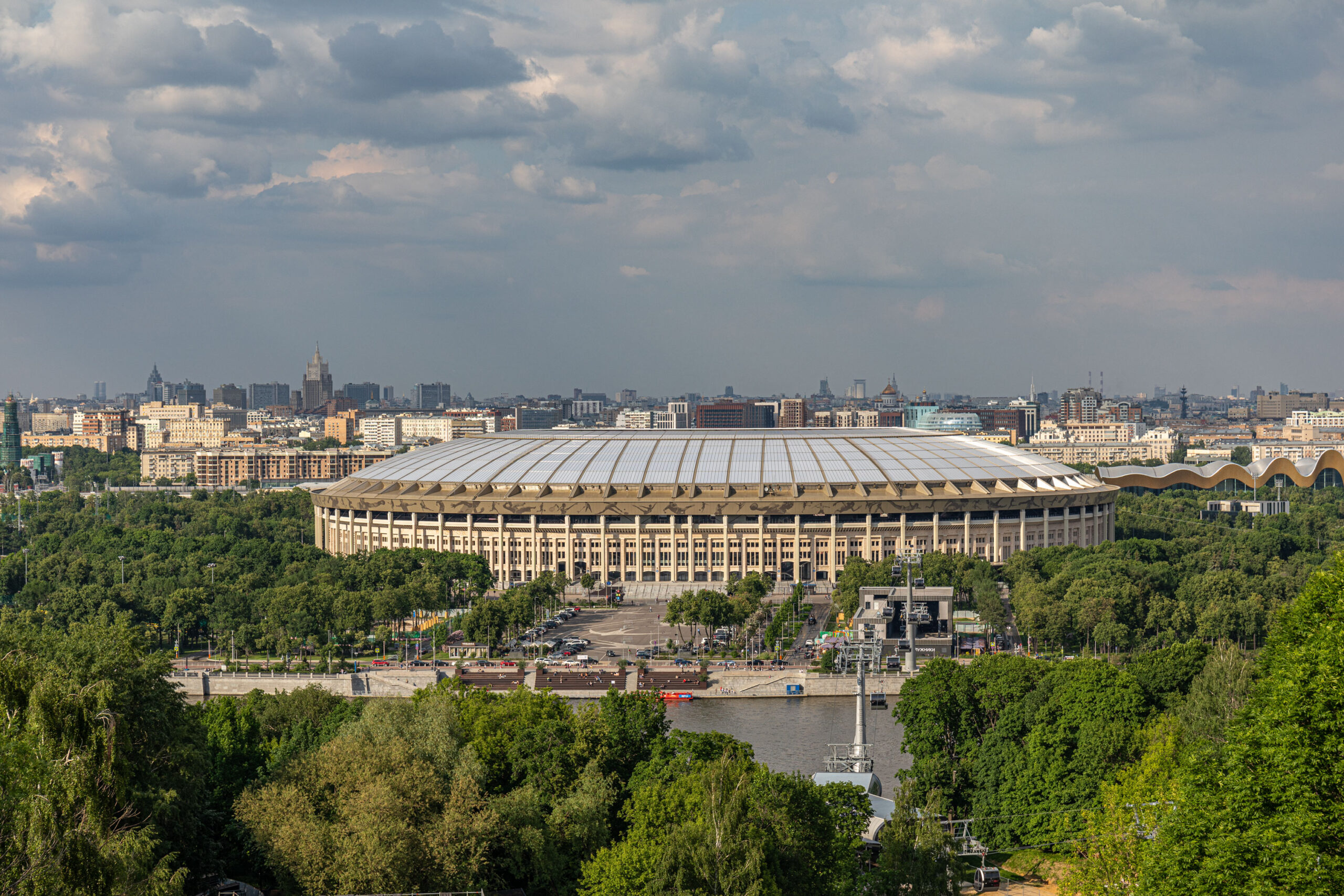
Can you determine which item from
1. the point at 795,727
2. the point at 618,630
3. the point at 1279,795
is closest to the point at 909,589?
the point at 795,727

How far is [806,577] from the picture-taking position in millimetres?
83250

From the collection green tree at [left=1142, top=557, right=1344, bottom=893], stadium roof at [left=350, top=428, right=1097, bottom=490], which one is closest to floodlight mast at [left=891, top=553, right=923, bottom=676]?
stadium roof at [left=350, top=428, right=1097, bottom=490]

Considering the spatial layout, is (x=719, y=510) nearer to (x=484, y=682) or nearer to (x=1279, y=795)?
(x=484, y=682)

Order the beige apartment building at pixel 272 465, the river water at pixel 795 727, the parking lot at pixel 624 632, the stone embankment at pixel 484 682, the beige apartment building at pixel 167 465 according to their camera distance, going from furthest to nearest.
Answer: the beige apartment building at pixel 167 465 < the beige apartment building at pixel 272 465 < the parking lot at pixel 624 632 < the stone embankment at pixel 484 682 < the river water at pixel 795 727

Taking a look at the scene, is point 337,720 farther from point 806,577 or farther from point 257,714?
point 806,577

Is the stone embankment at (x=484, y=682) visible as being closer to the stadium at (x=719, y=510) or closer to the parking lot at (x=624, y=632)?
the parking lot at (x=624, y=632)

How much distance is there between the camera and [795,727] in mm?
47688

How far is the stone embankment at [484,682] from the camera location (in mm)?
54188

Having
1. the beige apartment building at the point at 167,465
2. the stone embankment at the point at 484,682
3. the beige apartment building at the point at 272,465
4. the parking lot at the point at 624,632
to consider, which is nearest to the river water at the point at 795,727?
the stone embankment at the point at 484,682

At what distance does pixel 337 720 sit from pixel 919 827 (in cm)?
1735

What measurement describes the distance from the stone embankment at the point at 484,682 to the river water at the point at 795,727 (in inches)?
22.7

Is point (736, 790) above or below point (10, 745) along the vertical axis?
below

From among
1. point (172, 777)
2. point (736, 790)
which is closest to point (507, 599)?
point (172, 777)

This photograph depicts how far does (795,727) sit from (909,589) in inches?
470
